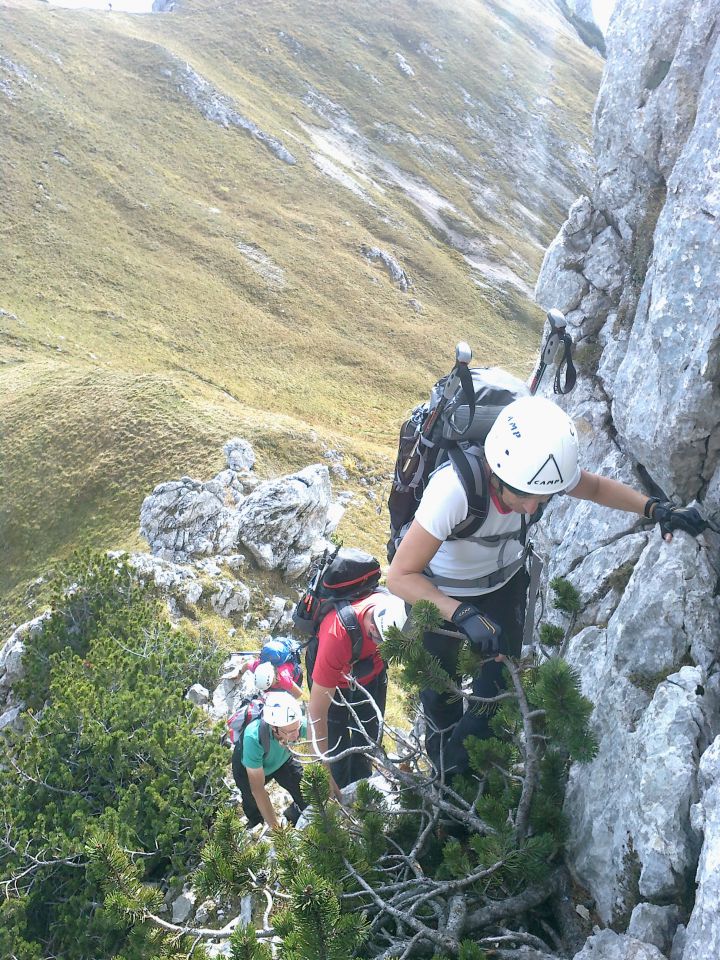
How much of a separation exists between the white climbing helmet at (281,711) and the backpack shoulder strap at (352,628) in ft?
3.12

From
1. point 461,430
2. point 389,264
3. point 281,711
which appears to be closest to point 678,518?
point 461,430

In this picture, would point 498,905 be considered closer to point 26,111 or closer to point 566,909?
point 566,909

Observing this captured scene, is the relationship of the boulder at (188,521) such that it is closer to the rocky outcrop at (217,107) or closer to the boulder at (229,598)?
the boulder at (229,598)

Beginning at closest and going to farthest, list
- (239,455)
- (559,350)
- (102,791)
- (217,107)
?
(559,350)
(102,791)
(239,455)
(217,107)

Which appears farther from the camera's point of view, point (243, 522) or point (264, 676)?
point (243, 522)

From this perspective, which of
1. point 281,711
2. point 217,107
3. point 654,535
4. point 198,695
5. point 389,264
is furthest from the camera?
point 217,107

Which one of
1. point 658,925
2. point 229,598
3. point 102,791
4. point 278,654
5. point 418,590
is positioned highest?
point 418,590

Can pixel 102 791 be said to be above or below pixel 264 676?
below

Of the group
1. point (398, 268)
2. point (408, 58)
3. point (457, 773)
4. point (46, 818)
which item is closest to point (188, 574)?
point (46, 818)

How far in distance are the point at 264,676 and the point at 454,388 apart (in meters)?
4.04

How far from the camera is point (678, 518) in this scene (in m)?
4.74

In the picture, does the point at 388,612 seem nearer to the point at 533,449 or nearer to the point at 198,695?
the point at 533,449

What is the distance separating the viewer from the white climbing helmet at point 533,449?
14.4 feet

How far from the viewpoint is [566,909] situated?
15.0 ft
